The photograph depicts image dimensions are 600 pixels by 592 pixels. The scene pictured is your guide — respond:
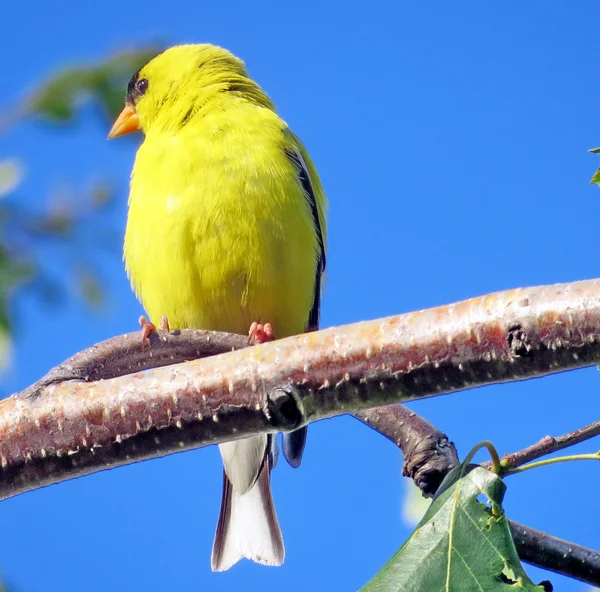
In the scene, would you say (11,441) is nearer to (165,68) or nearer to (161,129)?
(161,129)

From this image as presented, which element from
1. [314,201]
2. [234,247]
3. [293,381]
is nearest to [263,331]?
[234,247]

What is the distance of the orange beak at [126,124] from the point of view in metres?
4.38

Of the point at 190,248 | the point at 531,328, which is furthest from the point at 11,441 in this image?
the point at 190,248

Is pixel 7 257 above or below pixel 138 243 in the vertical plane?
below

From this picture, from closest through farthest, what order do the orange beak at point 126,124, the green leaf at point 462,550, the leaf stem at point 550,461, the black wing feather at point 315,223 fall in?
1. the green leaf at point 462,550
2. the leaf stem at point 550,461
3. the black wing feather at point 315,223
4. the orange beak at point 126,124

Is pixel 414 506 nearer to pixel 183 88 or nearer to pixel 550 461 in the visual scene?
pixel 550 461

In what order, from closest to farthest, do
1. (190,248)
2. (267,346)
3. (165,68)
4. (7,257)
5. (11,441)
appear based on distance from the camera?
(267,346)
(11,441)
(7,257)
(190,248)
(165,68)

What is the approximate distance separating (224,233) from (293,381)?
159cm

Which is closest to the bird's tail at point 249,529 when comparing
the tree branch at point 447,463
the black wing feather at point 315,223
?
the black wing feather at point 315,223

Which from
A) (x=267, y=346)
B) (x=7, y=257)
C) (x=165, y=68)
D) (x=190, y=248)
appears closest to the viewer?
(x=267, y=346)

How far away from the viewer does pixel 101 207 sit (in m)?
2.73

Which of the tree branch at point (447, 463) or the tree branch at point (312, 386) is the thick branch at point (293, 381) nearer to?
the tree branch at point (312, 386)

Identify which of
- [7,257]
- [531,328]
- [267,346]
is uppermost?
[7,257]

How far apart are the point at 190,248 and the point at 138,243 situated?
303 millimetres
